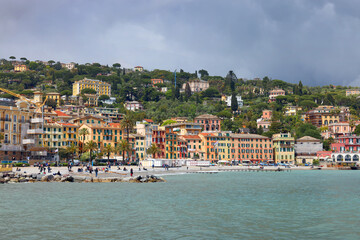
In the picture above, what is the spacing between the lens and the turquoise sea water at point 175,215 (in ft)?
86.3

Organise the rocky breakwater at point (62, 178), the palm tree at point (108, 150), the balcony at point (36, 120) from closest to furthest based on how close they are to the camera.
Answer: the rocky breakwater at point (62, 178) → the palm tree at point (108, 150) → the balcony at point (36, 120)

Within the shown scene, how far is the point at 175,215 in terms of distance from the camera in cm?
3328

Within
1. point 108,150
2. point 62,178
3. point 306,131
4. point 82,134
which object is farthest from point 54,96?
point 62,178

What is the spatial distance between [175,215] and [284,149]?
10733cm

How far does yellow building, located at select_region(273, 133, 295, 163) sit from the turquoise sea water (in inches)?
3413

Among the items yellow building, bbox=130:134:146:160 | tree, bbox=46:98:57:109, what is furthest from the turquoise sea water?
tree, bbox=46:98:57:109

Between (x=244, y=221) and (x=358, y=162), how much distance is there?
111211 millimetres

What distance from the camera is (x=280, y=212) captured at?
115 ft

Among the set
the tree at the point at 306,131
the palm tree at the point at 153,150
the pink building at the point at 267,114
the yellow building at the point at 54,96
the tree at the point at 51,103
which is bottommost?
the palm tree at the point at 153,150

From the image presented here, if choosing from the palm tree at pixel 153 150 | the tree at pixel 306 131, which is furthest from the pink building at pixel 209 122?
the palm tree at pixel 153 150

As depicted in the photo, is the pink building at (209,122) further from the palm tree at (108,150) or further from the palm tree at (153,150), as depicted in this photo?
the palm tree at (108,150)

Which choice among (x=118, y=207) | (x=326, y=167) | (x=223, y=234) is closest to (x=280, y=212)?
(x=223, y=234)

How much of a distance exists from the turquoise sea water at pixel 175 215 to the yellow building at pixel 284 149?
86696 mm

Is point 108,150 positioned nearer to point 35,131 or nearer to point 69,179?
point 35,131
